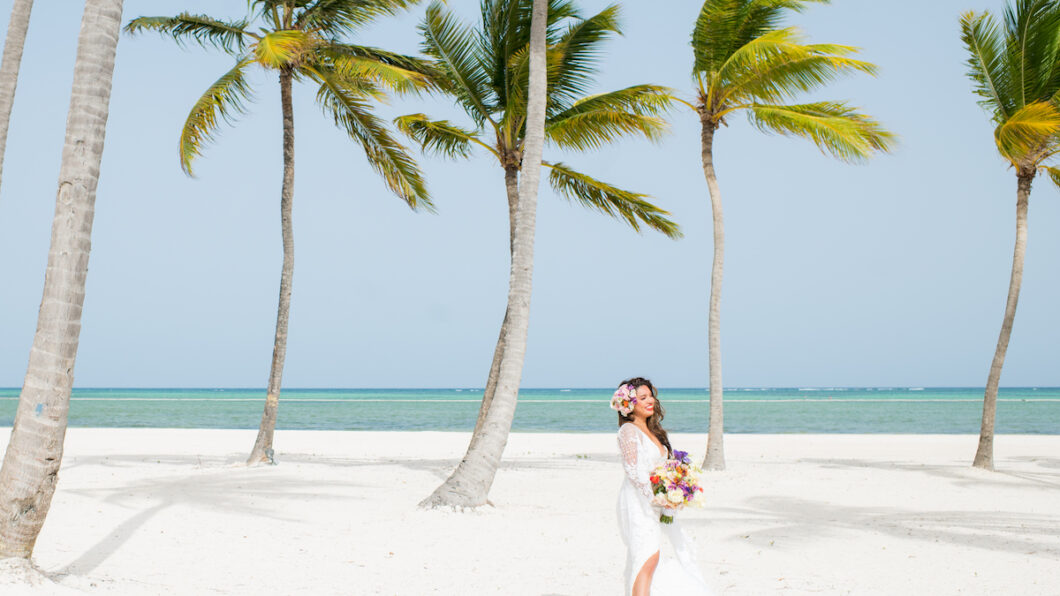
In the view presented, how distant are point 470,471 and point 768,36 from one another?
7.79 m

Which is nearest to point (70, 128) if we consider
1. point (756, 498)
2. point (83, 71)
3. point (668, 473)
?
point (83, 71)

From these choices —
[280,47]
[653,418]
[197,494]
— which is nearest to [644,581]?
[653,418]

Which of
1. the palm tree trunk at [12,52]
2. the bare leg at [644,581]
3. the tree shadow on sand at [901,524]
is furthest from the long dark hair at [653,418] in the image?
the palm tree trunk at [12,52]

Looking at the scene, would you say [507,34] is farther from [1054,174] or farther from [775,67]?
[1054,174]

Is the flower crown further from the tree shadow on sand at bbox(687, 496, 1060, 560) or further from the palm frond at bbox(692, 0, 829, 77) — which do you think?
the palm frond at bbox(692, 0, 829, 77)

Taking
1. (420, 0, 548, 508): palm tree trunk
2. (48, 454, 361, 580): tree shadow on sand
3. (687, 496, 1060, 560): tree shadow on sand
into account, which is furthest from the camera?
(420, 0, 548, 508): palm tree trunk

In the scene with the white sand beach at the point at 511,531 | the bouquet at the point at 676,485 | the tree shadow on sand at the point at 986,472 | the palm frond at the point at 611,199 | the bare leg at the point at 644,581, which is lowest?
the tree shadow on sand at the point at 986,472

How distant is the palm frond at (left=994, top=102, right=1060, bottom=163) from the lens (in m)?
12.7

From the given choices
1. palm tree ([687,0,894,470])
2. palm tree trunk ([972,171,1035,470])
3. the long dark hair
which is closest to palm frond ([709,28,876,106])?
palm tree ([687,0,894,470])

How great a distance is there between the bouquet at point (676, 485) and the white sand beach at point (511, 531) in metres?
1.55

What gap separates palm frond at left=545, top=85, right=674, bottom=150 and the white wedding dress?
28.1 feet

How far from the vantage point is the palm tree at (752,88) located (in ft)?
41.9

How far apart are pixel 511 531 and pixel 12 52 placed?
7.07 m

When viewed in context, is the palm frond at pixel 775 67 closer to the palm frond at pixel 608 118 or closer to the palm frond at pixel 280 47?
the palm frond at pixel 608 118
